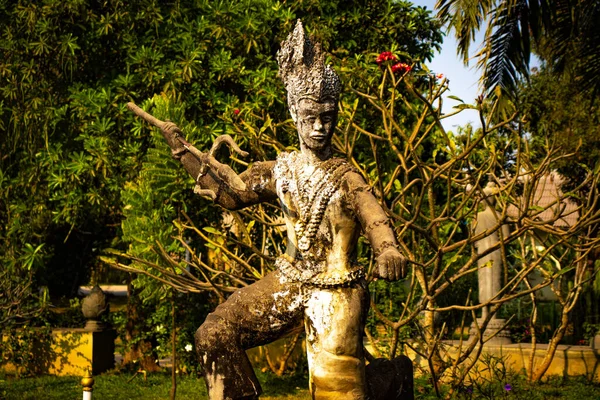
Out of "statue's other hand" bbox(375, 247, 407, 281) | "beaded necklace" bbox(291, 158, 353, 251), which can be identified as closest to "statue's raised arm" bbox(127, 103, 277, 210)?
"beaded necklace" bbox(291, 158, 353, 251)

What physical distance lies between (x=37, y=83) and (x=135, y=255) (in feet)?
10.2

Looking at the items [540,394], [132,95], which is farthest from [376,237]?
[132,95]

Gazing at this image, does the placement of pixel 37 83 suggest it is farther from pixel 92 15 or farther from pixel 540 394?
pixel 540 394

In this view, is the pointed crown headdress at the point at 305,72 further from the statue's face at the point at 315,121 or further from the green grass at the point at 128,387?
the green grass at the point at 128,387

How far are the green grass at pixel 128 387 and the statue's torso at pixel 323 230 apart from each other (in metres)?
5.85

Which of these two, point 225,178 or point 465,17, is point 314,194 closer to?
point 225,178

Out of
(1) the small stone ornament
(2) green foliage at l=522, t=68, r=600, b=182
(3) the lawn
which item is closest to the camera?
(3) the lawn

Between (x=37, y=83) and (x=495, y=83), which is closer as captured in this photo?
(x=37, y=83)

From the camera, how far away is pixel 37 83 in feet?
32.8

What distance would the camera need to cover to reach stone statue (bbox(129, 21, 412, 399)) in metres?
3.67

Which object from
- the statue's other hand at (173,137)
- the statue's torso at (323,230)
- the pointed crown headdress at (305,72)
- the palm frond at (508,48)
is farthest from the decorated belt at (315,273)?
the palm frond at (508,48)

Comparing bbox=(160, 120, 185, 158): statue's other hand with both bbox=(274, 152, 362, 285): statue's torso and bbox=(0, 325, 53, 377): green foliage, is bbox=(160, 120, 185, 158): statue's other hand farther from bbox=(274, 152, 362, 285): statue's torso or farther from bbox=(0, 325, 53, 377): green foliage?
bbox=(0, 325, 53, 377): green foliage

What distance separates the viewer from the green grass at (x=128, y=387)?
31.5 ft

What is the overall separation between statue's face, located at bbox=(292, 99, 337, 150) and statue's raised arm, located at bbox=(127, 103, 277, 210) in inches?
12.5
